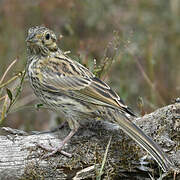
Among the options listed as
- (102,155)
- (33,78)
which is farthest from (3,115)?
(102,155)

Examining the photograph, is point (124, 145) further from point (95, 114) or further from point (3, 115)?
point (3, 115)

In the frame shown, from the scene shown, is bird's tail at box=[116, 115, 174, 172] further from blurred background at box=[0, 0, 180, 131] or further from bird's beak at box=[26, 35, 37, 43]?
blurred background at box=[0, 0, 180, 131]

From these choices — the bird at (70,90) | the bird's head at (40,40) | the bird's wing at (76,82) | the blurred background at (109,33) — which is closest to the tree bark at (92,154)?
the bird at (70,90)

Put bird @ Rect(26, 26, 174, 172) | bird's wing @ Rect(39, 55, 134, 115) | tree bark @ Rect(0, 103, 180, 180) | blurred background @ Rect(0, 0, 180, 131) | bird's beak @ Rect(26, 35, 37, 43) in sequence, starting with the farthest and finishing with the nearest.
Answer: blurred background @ Rect(0, 0, 180, 131) < bird's beak @ Rect(26, 35, 37, 43) < bird's wing @ Rect(39, 55, 134, 115) < bird @ Rect(26, 26, 174, 172) < tree bark @ Rect(0, 103, 180, 180)

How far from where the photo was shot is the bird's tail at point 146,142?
3.71 metres

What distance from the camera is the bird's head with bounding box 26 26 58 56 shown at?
4.31 metres

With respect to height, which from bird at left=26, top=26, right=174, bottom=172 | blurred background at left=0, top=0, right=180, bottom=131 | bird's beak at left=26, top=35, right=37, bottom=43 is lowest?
bird at left=26, top=26, right=174, bottom=172

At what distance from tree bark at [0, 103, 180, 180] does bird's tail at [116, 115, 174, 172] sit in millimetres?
163

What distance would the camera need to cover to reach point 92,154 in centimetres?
394

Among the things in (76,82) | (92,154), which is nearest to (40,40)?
(76,82)

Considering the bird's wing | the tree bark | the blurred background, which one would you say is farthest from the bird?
the blurred background

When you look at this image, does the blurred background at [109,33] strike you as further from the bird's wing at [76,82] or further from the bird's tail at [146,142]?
the bird's tail at [146,142]

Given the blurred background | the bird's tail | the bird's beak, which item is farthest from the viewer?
the blurred background

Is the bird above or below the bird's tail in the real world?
above
